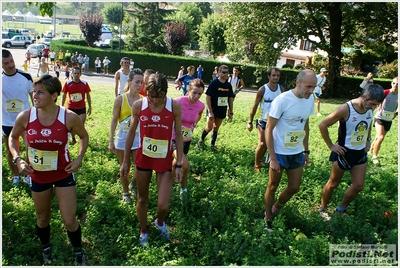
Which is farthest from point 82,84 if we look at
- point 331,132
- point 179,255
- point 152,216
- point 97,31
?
point 97,31

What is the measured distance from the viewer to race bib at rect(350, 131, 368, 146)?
4.85m

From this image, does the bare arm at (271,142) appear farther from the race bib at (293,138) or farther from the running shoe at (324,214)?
the running shoe at (324,214)

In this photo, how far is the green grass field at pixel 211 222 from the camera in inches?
157

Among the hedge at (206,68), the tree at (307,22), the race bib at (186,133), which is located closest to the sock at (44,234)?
the race bib at (186,133)

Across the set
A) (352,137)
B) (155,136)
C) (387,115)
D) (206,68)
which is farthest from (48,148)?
(206,68)

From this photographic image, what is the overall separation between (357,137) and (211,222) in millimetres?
2145

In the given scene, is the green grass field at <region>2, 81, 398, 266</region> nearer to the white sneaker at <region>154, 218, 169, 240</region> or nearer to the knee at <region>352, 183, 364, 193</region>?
the white sneaker at <region>154, 218, 169, 240</region>

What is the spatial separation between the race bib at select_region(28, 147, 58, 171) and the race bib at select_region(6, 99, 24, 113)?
7.49 feet

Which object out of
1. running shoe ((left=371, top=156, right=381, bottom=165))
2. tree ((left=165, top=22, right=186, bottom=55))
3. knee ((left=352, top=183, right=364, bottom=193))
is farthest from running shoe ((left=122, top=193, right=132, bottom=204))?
tree ((left=165, top=22, right=186, bottom=55))

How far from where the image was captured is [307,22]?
2309cm

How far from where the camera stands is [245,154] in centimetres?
788

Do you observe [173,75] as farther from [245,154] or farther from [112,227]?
[112,227]

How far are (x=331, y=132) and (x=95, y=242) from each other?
847 cm

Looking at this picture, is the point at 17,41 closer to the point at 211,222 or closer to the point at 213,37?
the point at 213,37
